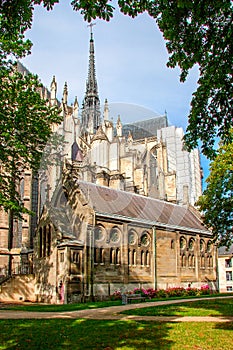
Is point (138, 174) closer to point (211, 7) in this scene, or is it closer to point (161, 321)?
point (161, 321)

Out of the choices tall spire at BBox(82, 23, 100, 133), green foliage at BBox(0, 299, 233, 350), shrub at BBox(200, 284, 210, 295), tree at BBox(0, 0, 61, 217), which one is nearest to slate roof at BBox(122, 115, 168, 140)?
tall spire at BBox(82, 23, 100, 133)

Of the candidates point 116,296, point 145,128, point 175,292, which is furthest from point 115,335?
point 145,128

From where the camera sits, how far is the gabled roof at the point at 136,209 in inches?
1211

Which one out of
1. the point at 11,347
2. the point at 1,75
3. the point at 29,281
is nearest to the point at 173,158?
the point at 29,281

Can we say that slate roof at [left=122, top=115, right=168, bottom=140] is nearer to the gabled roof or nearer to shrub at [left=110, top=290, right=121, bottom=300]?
the gabled roof

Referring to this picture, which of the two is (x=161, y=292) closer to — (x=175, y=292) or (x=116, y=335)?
(x=175, y=292)

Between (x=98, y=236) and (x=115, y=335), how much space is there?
717 inches

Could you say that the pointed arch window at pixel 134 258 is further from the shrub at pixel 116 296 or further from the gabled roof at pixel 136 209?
the shrub at pixel 116 296

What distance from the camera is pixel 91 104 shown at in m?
77.5

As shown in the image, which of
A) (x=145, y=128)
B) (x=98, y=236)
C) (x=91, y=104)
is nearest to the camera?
(x=98, y=236)

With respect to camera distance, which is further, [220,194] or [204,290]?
[204,290]

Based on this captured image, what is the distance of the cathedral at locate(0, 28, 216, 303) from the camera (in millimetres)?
27344

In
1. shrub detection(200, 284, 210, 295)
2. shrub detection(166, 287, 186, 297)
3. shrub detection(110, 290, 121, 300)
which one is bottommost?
shrub detection(200, 284, 210, 295)

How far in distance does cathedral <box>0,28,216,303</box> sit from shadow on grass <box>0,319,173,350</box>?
487 inches
